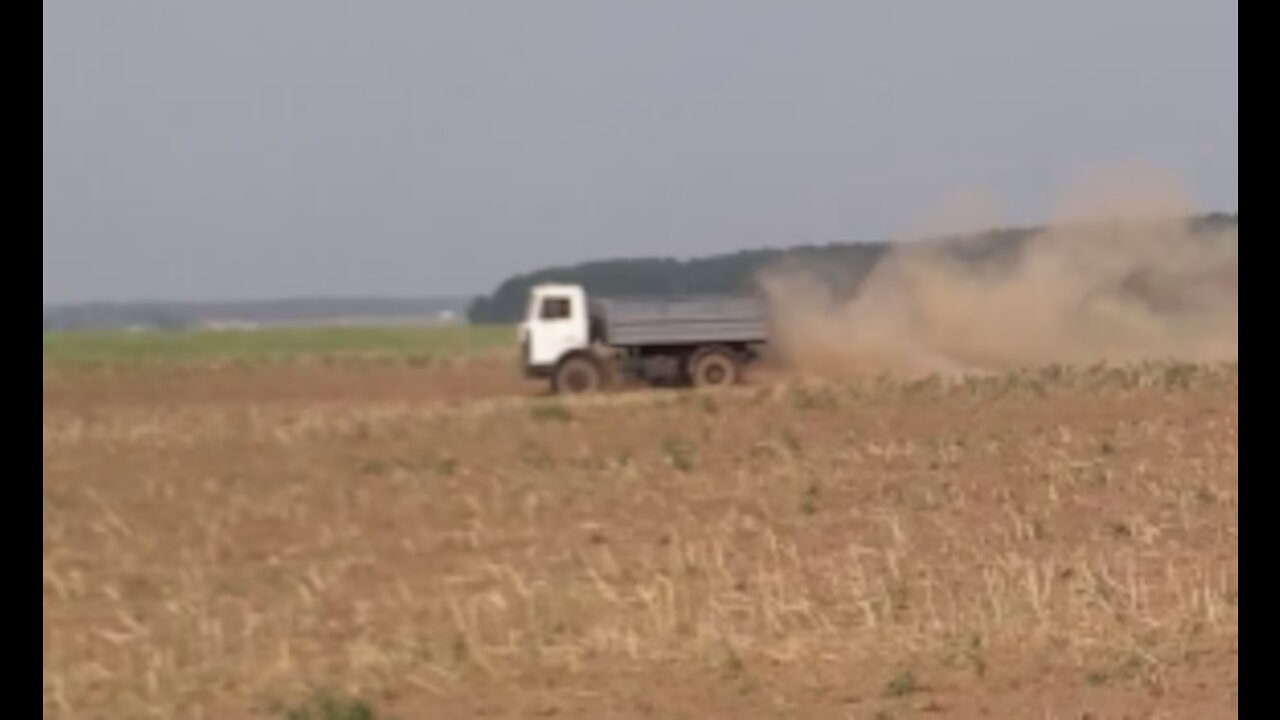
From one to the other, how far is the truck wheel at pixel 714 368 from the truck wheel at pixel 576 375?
197cm

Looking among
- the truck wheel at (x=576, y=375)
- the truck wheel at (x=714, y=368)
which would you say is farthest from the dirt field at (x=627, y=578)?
the truck wheel at (x=714, y=368)

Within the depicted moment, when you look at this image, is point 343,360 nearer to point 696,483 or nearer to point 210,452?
point 696,483

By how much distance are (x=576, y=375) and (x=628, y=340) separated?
129cm

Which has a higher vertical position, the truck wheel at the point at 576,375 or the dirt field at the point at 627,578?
the truck wheel at the point at 576,375

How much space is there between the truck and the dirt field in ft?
56.4

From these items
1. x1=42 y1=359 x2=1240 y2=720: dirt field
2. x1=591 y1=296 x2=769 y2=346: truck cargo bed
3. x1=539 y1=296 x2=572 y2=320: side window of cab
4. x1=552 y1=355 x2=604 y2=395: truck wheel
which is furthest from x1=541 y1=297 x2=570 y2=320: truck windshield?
x1=42 y1=359 x2=1240 y2=720: dirt field

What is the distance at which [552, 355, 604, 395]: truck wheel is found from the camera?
39.8 meters

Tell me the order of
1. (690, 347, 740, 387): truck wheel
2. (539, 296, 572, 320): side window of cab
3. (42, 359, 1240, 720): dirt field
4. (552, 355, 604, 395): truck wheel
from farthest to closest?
(539, 296, 572, 320): side window of cab → (690, 347, 740, 387): truck wheel → (552, 355, 604, 395): truck wheel → (42, 359, 1240, 720): dirt field

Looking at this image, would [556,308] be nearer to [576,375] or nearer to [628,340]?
[576,375]

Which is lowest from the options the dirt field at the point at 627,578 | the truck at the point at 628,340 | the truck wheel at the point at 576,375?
the dirt field at the point at 627,578

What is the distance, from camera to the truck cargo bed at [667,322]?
40.2m

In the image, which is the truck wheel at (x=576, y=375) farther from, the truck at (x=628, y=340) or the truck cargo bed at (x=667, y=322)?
the truck cargo bed at (x=667, y=322)

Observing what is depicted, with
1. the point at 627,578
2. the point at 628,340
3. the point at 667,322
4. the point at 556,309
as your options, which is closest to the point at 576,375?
the point at 628,340

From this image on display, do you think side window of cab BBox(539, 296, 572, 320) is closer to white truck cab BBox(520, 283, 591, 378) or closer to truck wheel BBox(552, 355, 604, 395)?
white truck cab BBox(520, 283, 591, 378)
